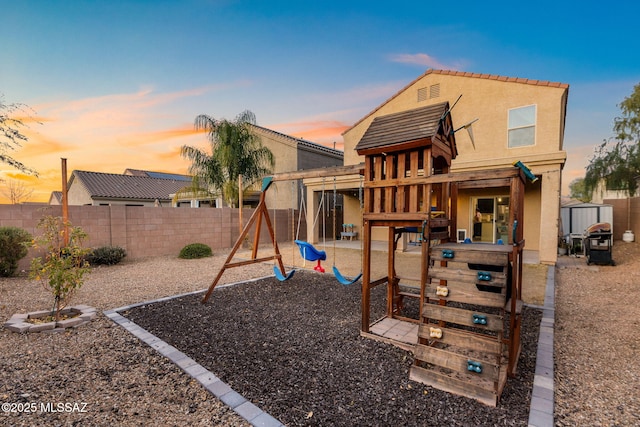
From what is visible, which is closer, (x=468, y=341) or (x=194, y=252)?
(x=468, y=341)

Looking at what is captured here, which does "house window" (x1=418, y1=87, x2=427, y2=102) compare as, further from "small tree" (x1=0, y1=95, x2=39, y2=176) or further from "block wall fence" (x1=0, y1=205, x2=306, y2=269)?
"small tree" (x1=0, y1=95, x2=39, y2=176)

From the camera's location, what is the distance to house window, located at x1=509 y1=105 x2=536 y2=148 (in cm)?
962

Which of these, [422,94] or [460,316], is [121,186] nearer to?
[422,94]

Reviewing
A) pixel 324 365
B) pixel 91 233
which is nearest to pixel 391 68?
pixel 324 365

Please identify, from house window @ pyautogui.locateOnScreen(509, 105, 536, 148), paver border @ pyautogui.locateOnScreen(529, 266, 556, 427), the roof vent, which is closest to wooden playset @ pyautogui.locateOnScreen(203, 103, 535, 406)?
paver border @ pyautogui.locateOnScreen(529, 266, 556, 427)

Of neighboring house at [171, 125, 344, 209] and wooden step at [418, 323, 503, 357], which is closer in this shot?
wooden step at [418, 323, 503, 357]

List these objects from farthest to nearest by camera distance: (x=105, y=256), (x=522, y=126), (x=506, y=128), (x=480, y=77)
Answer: (x=480, y=77) → (x=506, y=128) → (x=522, y=126) → (x=105, y=256)

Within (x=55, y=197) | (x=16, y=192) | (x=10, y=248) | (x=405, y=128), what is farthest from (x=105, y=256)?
(x=55, y=197)

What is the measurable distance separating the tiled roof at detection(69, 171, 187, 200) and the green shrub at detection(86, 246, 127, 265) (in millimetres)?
14842

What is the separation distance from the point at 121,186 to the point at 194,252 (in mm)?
17915

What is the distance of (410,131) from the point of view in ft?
12.3

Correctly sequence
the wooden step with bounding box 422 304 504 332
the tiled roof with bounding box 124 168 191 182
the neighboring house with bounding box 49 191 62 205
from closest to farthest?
1. the wooden step with bounding box 422 304 504 332
2. the neighboring house with bounding box 49 191 62 205
3. the tiled roof with bounding box 124 168 191 182

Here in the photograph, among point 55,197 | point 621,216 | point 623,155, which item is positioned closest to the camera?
point 621,216

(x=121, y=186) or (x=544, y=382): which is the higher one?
(x=121, y=186)
